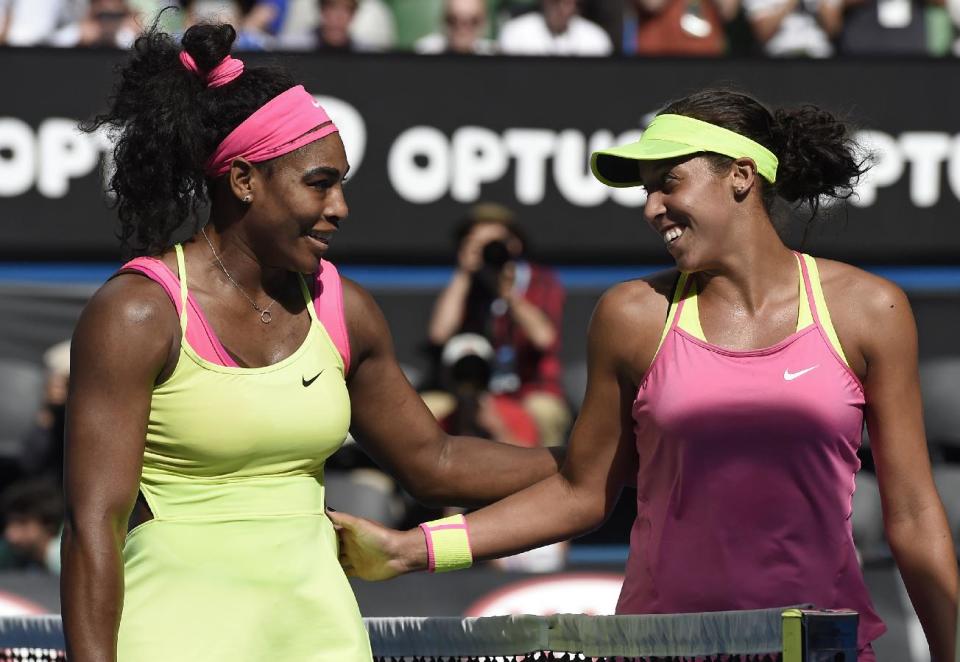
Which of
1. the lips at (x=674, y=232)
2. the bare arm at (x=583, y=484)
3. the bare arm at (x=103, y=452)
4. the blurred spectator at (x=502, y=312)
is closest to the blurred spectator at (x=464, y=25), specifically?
the blurred spectator at (x=502, y=312)

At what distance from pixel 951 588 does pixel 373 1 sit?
673 cm

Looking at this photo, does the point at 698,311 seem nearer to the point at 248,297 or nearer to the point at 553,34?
the point at 248,297

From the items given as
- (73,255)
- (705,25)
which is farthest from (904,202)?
(73,255)

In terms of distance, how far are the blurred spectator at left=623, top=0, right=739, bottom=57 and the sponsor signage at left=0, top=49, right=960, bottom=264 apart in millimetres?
527

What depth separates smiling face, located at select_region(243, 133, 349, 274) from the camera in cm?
352

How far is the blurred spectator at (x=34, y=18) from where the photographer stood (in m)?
9.45

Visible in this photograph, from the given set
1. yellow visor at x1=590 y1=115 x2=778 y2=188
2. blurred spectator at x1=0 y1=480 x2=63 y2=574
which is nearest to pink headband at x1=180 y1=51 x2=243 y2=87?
yellow visor at x1=590 y1=115 x2=778 y2=188

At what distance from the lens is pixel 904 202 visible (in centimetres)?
928

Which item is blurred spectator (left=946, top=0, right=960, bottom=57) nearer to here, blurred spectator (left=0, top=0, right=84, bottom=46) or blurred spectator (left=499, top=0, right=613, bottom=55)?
blurred spectator (left=499, top=0, right=613, bottom=55)

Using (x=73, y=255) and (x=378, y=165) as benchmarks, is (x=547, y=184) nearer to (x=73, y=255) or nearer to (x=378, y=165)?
(x=378, y=165)

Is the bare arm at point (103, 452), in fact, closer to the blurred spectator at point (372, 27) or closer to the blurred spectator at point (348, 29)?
the blurred spectator at point (348, 29)

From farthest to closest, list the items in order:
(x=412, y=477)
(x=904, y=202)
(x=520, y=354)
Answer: (x=904, y=202)
(x=520, y=354)
(x=412, y=477)

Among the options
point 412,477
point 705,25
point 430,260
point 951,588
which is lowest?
point 951,588

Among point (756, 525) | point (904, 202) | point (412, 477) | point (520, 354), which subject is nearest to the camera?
point (756, 525)
